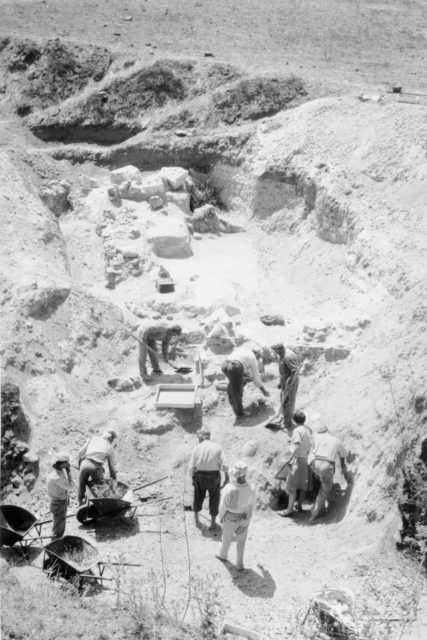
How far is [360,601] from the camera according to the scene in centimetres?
853

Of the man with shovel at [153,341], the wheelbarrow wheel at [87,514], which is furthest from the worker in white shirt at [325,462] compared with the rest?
the man with shovel at [153,341]

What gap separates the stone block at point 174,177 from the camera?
20.5 metres

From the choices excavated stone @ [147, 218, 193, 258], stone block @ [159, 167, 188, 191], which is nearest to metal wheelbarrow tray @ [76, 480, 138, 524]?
excavated stone @ [147, 218, 193, 258]

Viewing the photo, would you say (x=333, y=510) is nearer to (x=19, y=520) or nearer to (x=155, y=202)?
(x=19, y=520)

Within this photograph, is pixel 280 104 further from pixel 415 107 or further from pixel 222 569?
pixel 222 569

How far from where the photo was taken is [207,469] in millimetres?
9914

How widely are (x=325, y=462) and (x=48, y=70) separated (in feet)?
65.5

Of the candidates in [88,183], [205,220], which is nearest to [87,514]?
[205,220]

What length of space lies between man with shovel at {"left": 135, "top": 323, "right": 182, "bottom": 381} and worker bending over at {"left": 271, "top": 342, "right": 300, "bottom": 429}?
7.75 ft

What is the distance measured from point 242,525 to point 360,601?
1478 millimetres

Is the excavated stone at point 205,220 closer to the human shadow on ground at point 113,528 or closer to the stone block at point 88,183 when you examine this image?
the stone block at point 88,183

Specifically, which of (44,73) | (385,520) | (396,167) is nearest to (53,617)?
(385,520)

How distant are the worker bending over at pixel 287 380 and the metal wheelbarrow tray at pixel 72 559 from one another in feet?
12.1

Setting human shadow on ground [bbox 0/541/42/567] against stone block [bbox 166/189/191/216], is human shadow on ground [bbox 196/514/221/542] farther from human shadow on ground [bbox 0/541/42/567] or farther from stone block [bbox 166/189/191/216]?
stone block [bbox 166/189/191/216]
